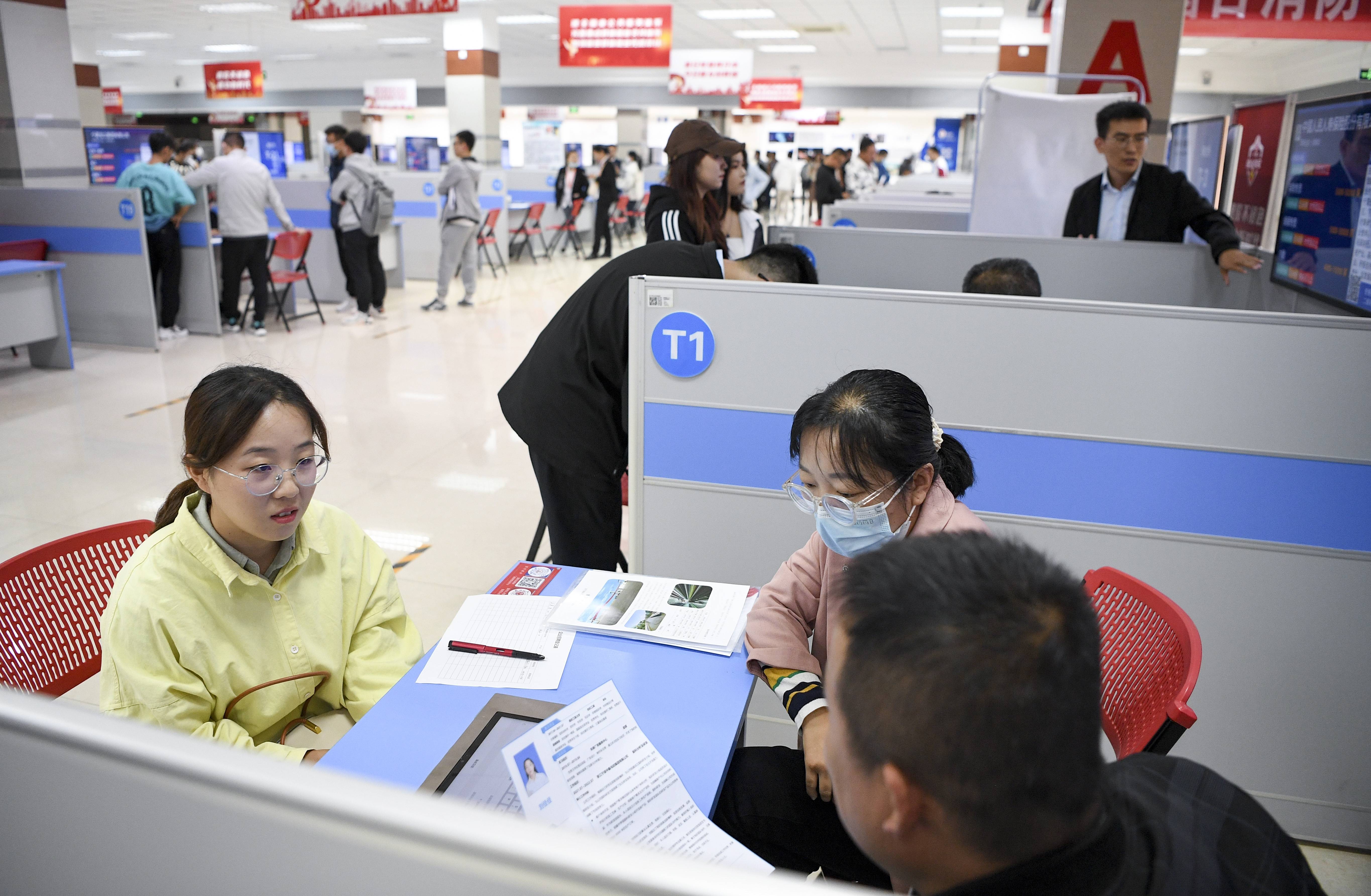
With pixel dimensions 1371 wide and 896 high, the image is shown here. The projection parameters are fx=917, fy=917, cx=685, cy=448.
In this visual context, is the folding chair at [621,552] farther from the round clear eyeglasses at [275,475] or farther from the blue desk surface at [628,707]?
the round clear eyeglasses at [275,475]

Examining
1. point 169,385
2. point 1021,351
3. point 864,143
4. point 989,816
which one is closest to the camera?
point 989,816

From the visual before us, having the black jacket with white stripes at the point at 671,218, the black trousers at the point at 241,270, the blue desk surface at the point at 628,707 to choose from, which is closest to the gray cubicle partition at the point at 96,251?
the black trousers at the point at 241,270

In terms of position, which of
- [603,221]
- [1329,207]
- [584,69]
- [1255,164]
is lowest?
[603,221]

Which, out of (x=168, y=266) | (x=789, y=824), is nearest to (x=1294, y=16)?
(x=789, y=824)

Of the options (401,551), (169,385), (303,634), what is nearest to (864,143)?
(169,385)

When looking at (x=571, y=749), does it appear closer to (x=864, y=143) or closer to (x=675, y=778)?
(x=675, y=778)

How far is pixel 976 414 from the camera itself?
2205mm

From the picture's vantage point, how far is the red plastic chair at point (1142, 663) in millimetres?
1331

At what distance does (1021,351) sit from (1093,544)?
1.63 feet

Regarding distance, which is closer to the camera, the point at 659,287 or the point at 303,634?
the point at 303,634

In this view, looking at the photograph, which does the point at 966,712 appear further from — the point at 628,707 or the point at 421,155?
the point at 421,155

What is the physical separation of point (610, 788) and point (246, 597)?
73cm

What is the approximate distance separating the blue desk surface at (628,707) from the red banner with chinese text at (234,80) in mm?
18790

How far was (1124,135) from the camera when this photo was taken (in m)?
3.64
